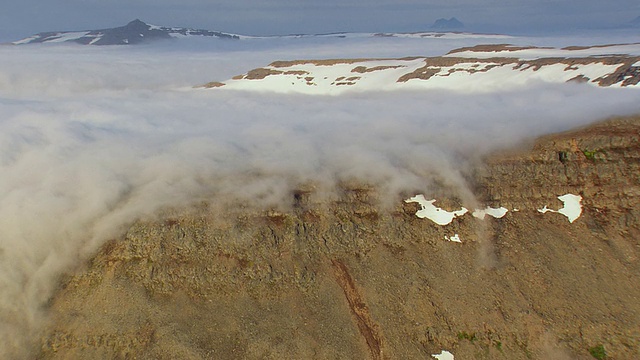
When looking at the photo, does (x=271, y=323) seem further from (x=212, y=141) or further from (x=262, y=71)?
(x=262, y=71)

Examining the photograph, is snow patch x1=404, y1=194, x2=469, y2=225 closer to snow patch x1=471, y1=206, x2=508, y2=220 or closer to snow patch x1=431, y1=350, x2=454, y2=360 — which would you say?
snow patch x1=471, y1=206, x2=508, y2=220

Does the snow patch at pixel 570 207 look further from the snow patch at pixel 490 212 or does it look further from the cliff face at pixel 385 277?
the snow patch at pixel 490 212

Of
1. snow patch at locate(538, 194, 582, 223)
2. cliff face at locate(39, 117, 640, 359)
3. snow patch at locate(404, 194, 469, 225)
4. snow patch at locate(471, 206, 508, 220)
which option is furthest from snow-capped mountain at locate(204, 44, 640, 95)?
snow patch at locate(404, 194, 469, 225)

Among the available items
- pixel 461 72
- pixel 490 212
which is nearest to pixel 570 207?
pixel 490 212

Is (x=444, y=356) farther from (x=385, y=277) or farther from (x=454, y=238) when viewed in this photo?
(x=454, y=238)

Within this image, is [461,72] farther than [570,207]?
Yes

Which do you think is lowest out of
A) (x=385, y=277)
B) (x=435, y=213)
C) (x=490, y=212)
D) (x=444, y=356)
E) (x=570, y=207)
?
(x=444, y=356)
